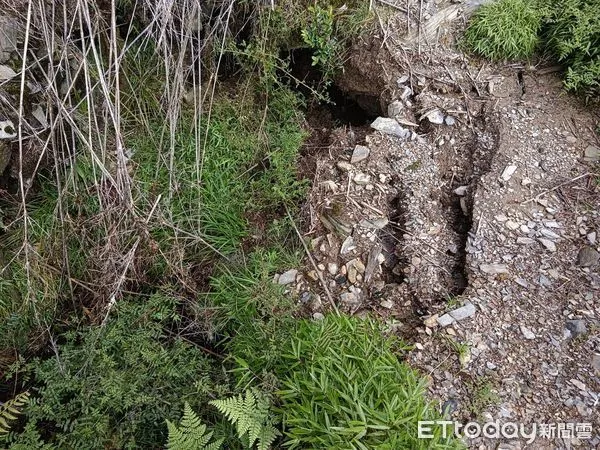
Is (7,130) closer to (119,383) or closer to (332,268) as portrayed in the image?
(119,383)

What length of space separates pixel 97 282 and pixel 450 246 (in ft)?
5.79

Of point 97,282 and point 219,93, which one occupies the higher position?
point 219,93

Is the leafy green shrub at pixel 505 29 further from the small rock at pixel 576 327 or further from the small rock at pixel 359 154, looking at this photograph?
the small rock at pixel 576 327

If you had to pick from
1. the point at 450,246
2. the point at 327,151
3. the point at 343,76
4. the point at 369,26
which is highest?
the point at 369,26

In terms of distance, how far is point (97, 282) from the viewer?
2.50 metres


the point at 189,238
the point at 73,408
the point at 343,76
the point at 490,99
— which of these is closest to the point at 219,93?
the point at 343,76

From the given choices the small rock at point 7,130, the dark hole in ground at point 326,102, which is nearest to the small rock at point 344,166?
the dark hole in ground at point 326,102

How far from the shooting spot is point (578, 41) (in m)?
2.71

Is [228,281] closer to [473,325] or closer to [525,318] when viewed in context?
A: [473,325]

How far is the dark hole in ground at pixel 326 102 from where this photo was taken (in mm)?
3174

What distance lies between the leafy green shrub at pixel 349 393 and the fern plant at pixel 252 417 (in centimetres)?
7

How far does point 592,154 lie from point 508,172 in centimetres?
50

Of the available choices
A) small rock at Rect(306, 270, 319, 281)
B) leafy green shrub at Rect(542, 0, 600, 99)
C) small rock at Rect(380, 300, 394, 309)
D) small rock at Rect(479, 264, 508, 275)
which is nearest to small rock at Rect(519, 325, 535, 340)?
small rock at Rect(479, 264, 508, 275)

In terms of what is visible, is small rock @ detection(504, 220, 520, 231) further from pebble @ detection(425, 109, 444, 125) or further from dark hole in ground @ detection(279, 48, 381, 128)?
dark hole in ground @ detection(279, 48, 381, 128)
